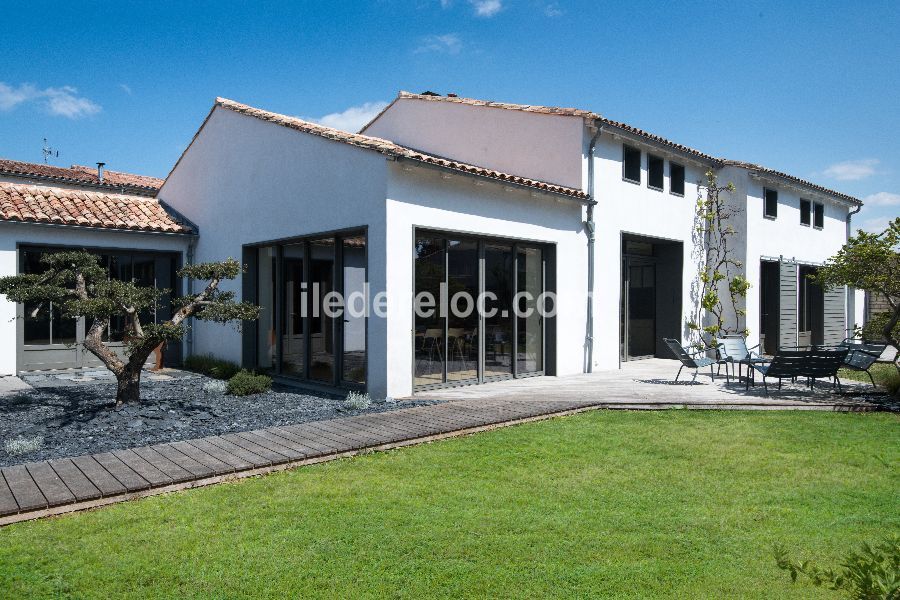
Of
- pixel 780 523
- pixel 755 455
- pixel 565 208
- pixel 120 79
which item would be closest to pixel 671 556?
pixel 780 523

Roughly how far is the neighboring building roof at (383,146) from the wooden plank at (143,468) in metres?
5.20

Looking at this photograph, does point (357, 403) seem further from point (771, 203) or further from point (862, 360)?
point (771, 203)

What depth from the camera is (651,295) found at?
1587 cm

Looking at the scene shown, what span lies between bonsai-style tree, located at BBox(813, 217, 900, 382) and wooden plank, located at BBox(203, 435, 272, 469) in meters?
9.75

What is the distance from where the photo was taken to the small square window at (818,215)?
2027cm

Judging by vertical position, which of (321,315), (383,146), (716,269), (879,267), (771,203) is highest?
(771,203)

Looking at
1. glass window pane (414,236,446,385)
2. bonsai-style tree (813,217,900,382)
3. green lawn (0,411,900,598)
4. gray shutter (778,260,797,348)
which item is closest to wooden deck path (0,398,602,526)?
green lawn (0,411,900,598)

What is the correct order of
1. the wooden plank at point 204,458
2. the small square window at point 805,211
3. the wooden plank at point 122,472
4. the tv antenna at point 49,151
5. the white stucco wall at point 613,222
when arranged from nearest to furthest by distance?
1. the wooden plank at point 122,472
2. the wooden plank at point 204,458
3. the white stucco wall at point 613,222
4. the small square window at point 805,211
5. the tv antenna at point 49,151

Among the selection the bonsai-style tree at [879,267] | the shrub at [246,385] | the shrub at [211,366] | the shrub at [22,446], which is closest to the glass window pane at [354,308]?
the shrub at [246,385]

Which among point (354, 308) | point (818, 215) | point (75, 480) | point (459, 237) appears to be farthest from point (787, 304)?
point (75, 480)

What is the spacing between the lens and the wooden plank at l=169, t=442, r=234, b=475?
541 cm

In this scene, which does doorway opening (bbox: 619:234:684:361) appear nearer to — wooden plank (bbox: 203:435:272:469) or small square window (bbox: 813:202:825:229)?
small square window (bbox: 813:202:825:229)

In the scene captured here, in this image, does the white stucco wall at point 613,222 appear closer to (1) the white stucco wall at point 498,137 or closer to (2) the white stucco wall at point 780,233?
(1) the white stucco wall at point 498,137

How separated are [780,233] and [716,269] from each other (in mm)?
3120
